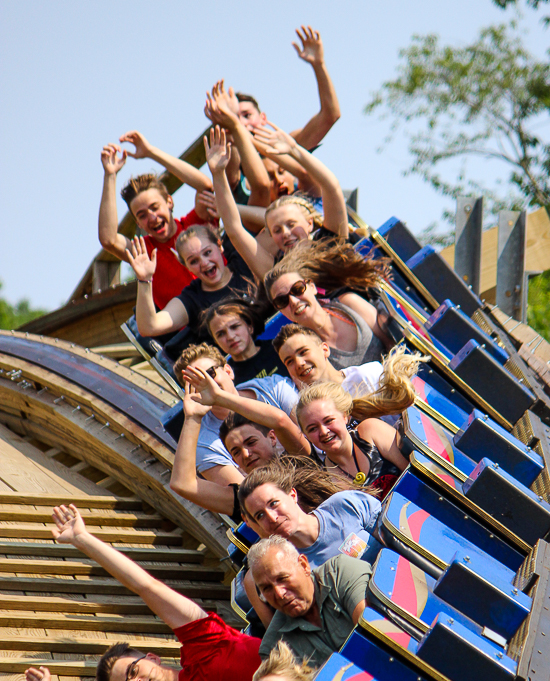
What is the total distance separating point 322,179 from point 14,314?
31.5 metres

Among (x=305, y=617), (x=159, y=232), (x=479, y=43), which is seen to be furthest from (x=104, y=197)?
(x=479, y=43)

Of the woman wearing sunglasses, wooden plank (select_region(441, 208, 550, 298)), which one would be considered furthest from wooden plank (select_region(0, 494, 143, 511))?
wooden plank (select_region(441, 208, 550, 298))

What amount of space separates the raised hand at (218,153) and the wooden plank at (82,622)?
1.93 meters

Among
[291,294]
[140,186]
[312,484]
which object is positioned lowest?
[312,484]

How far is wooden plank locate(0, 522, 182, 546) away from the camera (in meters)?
3.33

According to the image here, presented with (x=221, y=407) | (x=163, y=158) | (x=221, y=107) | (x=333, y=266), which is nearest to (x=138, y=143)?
(x=163, y=158)

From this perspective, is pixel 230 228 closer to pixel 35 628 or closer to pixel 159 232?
pixel 159 232

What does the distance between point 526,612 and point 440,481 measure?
470mm

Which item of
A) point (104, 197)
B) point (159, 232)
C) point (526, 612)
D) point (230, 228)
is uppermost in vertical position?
point (104, 197)

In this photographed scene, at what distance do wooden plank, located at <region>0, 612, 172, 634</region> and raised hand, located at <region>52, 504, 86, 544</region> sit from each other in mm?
439

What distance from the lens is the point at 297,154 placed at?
3.58 m

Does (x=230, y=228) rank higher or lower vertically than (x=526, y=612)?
higher

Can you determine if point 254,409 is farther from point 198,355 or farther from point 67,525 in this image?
point 67,525

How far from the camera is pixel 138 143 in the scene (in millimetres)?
4086
